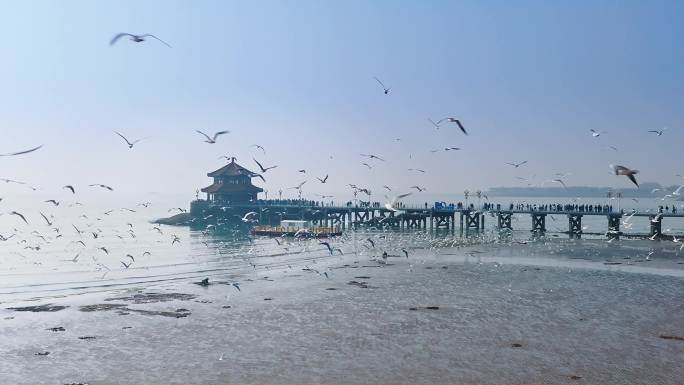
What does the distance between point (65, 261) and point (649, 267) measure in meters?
48.5

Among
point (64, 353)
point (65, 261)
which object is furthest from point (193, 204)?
point (64, 353)

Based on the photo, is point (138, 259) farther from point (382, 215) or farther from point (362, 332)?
point (382, 215)

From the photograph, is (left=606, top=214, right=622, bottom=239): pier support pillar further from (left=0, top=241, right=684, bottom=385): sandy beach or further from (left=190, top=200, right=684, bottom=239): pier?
(left=0, top=241, right=684, bottom=385): sandy beach

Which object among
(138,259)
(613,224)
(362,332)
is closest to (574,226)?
(613,224)

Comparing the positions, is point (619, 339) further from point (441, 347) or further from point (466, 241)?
point (466, 241)

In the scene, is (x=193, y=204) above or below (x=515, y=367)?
above

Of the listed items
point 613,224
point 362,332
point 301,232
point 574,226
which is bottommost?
point 362,332

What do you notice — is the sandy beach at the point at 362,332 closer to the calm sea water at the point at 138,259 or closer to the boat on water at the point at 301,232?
the calm sea water at the point at 138,259

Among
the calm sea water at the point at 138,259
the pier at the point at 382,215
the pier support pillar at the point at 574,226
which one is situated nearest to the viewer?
the calm sea water at the point at 138,259

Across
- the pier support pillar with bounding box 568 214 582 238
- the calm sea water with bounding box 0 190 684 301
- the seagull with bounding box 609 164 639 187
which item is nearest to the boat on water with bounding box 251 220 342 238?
the calm sea water with bounding box 0 190 684 301

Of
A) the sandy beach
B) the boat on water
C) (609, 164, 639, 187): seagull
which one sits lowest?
the sandy beach

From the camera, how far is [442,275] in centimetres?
3706

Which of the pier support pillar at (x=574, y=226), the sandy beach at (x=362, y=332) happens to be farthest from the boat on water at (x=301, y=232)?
the sandy beach at (x=362, y=332)

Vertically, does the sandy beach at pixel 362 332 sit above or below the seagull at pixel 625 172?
below
